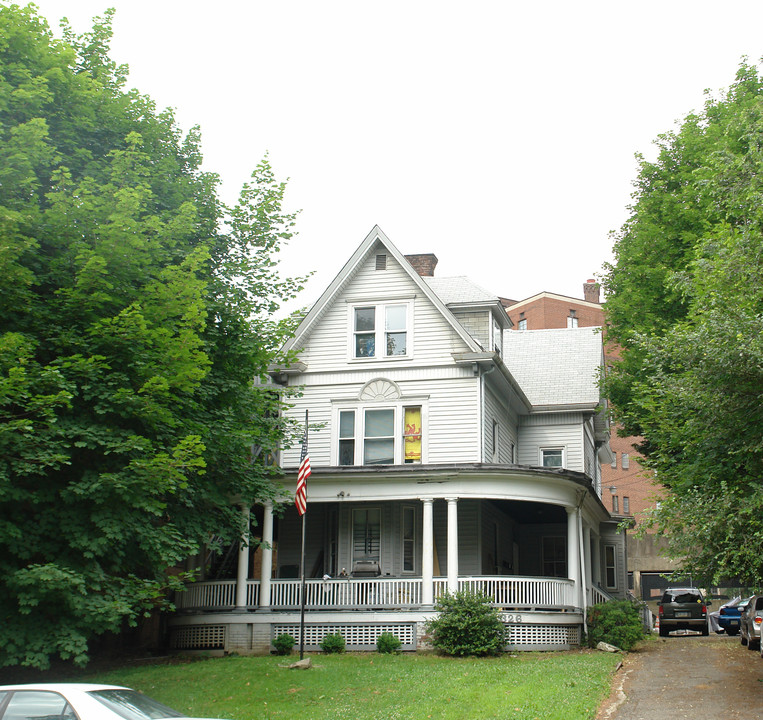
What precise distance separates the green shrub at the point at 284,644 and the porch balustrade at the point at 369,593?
0.99 m

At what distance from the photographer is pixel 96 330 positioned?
45.3ft

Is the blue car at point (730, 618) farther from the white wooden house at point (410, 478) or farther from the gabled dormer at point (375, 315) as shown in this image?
the gabled dormer at point (375, 315)

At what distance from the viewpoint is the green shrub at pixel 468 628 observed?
19.9m

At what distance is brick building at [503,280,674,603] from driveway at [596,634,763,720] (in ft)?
124

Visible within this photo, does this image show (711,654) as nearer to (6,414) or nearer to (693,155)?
(693,155)

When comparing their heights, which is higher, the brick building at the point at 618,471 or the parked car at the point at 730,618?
the brick building at the point at 618,471

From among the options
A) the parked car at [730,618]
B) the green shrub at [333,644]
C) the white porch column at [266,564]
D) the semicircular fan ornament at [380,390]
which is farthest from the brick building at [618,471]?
the green shrub at [333,644]

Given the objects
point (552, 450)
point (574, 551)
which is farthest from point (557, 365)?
point (574, 551)

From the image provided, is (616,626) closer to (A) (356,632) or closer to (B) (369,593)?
(B) (369,593)

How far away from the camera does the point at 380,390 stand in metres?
25.2

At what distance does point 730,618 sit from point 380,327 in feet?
63.3

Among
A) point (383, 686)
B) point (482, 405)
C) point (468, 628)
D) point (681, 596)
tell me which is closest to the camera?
point (383, 686)

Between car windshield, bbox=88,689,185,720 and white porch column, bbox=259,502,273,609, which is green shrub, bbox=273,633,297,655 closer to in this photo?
white porch column, bbox=259,502,273,609

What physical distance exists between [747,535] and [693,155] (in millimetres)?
15731
